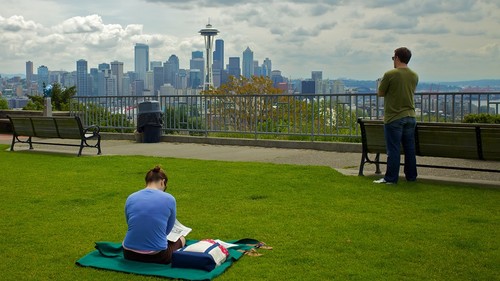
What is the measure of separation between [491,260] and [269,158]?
376 inches

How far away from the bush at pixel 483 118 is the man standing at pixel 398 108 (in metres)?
4.47

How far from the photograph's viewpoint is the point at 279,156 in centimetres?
1609

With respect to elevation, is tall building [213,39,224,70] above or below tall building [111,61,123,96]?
above

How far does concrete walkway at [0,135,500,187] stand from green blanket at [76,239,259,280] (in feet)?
19.3

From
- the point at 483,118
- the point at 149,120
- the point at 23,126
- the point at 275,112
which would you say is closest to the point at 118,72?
the point at 149,120

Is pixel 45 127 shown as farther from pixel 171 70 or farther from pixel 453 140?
pixel 171 70

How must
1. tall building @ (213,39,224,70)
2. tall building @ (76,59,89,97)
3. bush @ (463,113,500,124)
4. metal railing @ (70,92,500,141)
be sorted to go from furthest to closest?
tall building @ (213,39,224,70) < tall building @ (76,59,89,97) < metal railing @ (70,92,500,141) < bush @ (463,113,500,124)

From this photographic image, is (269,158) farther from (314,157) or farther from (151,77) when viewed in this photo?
(151,77)

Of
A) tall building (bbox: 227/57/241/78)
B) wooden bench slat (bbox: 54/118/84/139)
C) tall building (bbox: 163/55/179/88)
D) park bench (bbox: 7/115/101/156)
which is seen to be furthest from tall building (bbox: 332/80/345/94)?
tall building (bbox: 227/57/241/78)

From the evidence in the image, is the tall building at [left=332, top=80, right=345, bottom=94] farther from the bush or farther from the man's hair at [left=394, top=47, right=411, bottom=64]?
the man's hair at [left=394, top=47, right=411, bottom=64]

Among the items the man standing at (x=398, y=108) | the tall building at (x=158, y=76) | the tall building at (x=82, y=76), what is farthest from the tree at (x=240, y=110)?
the tall building at (x=158, y=76)

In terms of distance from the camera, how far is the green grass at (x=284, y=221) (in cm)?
607

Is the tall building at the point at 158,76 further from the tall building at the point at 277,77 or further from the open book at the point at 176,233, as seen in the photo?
the open book at the point at 176,233

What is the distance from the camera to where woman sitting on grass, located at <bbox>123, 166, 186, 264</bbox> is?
237 inches
